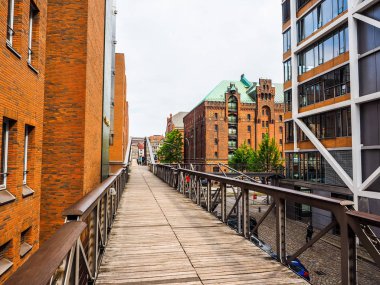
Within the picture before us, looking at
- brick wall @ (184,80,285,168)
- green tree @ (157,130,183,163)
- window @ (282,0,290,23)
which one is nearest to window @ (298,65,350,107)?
window @ (282,0,290,23)

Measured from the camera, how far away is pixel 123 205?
9.88 m

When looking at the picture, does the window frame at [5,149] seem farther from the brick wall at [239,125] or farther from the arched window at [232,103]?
the arched window at [232,103]

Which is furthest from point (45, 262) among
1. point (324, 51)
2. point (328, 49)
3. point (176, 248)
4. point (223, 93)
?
point (223, 93)

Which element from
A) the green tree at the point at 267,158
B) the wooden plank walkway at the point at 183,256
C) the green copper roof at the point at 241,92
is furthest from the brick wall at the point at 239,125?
the wooden plank walkway at the point at 183,256

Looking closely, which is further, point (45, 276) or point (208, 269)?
point (208, 269)

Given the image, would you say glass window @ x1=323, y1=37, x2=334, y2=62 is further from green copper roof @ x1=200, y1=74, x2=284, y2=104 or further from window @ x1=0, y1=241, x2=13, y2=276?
green copper roof @ x1=200, y1=74, x2=284, y2=104

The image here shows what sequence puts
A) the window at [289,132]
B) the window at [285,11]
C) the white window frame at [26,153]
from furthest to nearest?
the window at [285,11] → the window at [289,132] → the white window frame at [26,153]

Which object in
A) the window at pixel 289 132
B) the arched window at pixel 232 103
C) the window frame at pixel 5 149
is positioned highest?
the arched window at pixel 232 103

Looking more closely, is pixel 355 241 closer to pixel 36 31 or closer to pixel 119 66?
pixel 36 31

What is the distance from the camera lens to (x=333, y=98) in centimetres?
2080

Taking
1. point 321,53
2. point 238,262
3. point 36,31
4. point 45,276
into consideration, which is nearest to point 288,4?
point 321,53

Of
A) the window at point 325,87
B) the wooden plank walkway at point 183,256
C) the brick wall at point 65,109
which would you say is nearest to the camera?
the wooden plank walkway at point 183,256

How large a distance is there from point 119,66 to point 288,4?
18096mm

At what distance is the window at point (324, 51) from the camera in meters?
20.1
